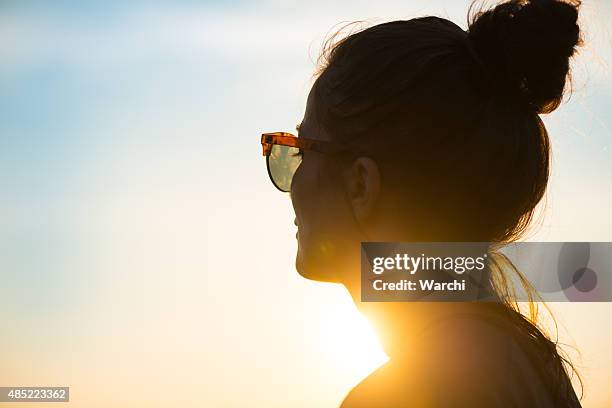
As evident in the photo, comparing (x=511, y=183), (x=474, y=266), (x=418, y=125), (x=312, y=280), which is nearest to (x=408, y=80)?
(x=418, y=125)

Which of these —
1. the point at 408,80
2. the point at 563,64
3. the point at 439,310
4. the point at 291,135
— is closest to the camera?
the point at 439,310

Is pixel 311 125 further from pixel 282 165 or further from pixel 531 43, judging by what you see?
pixel 531 43

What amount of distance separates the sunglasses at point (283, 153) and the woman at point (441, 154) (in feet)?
0.15

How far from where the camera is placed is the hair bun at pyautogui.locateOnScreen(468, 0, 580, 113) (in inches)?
114

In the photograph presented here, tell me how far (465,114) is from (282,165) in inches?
43.7

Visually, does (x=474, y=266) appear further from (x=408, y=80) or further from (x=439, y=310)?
(x=408, y=80)

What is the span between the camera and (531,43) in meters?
2.98

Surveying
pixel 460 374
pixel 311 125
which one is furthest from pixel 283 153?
pixel 460 374

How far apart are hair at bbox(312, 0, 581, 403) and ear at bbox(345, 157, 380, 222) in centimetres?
3

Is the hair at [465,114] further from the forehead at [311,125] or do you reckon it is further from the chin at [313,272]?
the chin at [313,272]

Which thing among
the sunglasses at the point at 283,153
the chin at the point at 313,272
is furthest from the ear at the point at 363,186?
the chin at the point at 313,272

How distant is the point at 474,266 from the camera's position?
9.39ft

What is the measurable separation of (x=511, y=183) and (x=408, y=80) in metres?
0.49

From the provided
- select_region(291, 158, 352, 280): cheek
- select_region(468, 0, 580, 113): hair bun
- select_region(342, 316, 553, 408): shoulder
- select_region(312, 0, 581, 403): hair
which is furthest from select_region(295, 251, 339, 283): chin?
select_region(468, 0, 580, 113): hair bun
